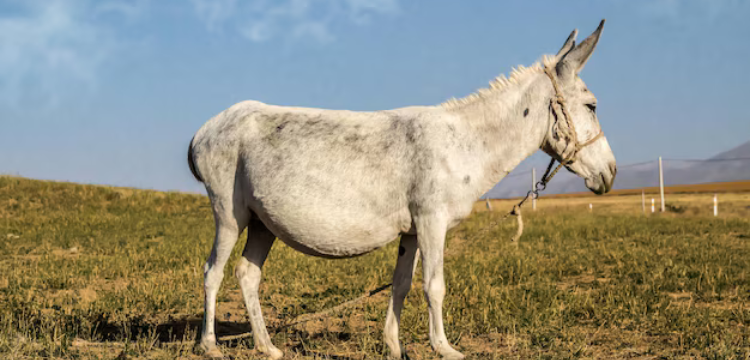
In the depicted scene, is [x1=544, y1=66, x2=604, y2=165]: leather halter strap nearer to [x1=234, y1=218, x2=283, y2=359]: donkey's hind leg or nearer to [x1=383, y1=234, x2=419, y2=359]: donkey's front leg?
[x1=383, y1=234, x2=419, y2=359]: donkey's front leg

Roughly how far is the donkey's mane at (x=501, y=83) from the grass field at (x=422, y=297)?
5.42 ft

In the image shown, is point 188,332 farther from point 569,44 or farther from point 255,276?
point 569,44

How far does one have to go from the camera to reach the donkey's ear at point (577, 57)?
14.6 feet

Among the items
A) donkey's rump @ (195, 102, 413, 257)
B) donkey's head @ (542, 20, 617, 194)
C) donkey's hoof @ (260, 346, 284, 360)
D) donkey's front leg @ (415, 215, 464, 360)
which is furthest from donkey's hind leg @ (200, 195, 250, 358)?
donkey's head @ (542, 20, 617, 194)

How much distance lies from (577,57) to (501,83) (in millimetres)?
640

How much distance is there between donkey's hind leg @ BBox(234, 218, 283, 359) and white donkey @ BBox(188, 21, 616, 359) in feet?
0.07

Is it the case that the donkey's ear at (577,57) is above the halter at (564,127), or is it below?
above

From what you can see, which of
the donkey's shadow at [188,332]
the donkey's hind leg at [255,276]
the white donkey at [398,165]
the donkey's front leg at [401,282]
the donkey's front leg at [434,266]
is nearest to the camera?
the donkey's front leg at [434,266]

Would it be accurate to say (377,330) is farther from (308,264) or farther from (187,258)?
(187,258)

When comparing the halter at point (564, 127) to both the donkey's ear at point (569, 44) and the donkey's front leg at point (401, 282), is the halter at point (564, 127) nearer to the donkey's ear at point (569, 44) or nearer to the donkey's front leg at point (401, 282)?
the donkey's ear at point (569, 44)

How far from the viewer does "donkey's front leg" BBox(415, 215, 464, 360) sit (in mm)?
4305

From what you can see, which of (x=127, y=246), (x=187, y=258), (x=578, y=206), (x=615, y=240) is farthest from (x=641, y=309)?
(x=578, y=206)

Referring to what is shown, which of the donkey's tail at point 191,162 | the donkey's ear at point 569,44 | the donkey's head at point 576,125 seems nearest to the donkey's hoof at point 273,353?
the donkey's tail at point 191,162

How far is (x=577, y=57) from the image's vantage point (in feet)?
15.0
